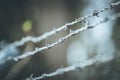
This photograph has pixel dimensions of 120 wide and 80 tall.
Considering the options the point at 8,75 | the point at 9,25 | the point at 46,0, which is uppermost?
the point at 46,0

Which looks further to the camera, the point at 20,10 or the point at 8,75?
the point at 20,10

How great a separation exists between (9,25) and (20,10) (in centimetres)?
18

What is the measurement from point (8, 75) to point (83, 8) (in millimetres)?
1028

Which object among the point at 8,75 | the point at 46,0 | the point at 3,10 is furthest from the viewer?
the point at 46,0

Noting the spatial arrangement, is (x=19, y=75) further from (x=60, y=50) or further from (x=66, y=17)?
(x=66, y=17)

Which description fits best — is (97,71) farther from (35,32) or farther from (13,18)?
(13,18)

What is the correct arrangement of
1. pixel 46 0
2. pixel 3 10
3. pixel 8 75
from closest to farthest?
1. pixel 8 75
2. pixel 3 10
3. pixel 46 0

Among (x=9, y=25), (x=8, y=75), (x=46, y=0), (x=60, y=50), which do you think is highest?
(x=46, y=0)

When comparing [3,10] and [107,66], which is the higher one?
[3,10]

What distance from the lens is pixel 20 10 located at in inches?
121

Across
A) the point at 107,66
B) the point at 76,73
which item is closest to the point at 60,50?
the point at 76,73

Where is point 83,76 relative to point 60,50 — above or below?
below

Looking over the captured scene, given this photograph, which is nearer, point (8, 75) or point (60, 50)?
point (8, 75)

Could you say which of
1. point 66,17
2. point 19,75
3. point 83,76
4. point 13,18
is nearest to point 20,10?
point 13,18
